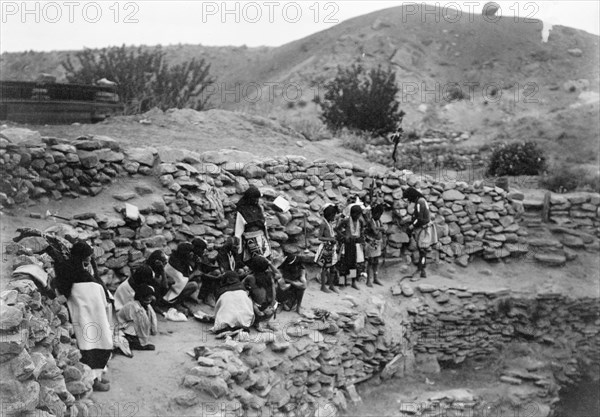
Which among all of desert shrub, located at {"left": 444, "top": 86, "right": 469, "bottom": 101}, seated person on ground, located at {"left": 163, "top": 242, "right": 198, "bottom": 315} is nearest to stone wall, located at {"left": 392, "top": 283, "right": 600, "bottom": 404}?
seated person on ground, located at {"left": 163, "top": 242, "right": 198, "bottom": 315}

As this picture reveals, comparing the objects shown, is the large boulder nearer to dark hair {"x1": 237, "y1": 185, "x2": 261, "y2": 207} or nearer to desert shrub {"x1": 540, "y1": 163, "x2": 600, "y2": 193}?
desert shrub {"x1": 540, "y1": 163, "x2": 600, "y2": 193}

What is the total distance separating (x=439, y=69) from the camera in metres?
33.2

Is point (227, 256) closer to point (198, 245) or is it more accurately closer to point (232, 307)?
point (198, 245)

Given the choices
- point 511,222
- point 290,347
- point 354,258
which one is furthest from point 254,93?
point 290,347

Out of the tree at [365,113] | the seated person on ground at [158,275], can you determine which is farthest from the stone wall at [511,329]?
the tree at [365,113]

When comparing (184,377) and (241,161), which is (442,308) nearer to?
(241,161)

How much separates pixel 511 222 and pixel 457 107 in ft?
41.9

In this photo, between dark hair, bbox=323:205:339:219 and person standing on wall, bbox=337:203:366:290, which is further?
person standing on wall, bbox=337:203:366:290

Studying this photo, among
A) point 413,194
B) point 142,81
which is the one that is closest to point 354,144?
point 413,194

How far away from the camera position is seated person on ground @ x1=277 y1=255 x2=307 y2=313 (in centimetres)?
970

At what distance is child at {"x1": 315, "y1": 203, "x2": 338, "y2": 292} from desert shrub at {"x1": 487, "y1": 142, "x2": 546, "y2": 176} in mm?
7357

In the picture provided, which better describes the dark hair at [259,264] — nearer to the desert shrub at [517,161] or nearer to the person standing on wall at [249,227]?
the person standing on wall at [249,227]

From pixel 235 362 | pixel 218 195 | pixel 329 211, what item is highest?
pixel 218 195

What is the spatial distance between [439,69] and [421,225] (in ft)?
73.2
